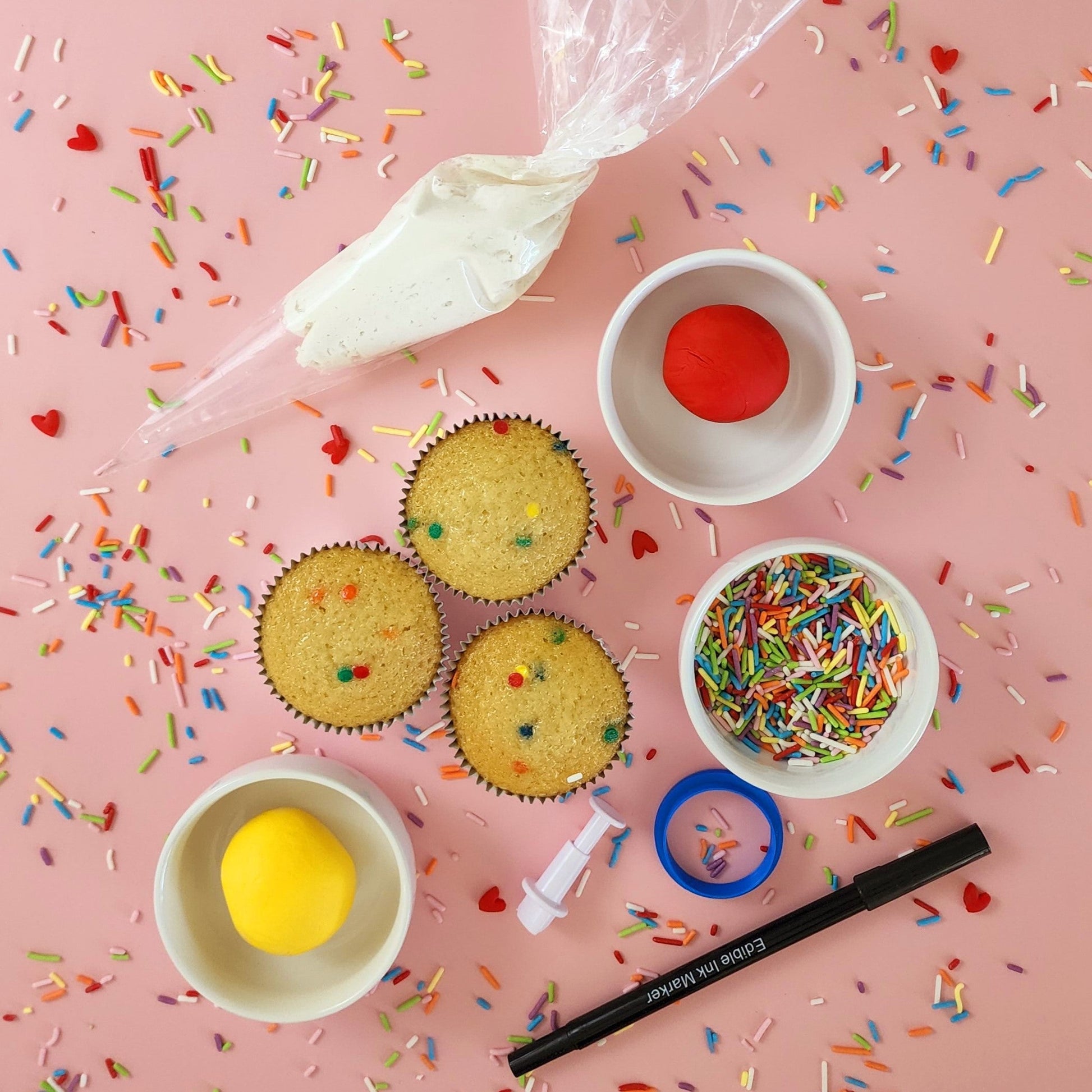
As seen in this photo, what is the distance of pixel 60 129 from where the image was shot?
3.55 ft

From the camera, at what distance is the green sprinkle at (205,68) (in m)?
1.08

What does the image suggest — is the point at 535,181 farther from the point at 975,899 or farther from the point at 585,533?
the point at 975,899

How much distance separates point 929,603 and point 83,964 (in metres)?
1.21

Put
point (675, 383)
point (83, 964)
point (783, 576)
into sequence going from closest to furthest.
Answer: point (675, 383)
point (783, 576)
point (83, 964)

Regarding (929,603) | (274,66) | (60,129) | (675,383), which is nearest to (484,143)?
(274,66)

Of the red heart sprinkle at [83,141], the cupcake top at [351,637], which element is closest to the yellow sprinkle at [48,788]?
the cupcake top at [351,637]

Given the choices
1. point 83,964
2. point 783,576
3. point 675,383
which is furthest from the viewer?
point 83,964

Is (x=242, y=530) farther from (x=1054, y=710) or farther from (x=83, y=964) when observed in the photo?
(x=1054, y=710)

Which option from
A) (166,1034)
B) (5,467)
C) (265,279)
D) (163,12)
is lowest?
(166,1034)

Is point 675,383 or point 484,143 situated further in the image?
point 484,143

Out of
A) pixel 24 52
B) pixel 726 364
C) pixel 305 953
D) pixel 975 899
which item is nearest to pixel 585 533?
pixel 726 364

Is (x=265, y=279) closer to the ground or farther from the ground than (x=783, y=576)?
farther from the ground

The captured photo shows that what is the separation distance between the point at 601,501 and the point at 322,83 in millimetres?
621

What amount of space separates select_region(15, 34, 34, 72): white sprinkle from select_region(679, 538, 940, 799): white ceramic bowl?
1.06m
